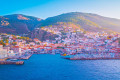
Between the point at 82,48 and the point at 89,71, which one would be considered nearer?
the point at 89,71

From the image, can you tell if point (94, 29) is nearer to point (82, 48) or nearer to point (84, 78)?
point (82, 48)

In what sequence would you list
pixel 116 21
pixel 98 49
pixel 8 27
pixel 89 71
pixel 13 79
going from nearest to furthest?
1. pixel 13 79
2. pixel 89 71
3. pixel 98 49
4. pixel 8 27
5. pixel 116 21

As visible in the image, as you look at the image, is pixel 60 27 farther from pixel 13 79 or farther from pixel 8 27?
pixel 13 79

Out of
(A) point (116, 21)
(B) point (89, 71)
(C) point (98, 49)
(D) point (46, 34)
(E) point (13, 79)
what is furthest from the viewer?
(A) point (116, 21)

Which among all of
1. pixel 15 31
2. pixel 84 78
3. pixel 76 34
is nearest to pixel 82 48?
pixel 76 34

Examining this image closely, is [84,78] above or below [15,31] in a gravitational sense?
below

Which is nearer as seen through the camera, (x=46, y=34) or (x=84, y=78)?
(x=84, y=78)

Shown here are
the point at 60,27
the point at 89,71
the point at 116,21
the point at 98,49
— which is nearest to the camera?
the point at 89,71

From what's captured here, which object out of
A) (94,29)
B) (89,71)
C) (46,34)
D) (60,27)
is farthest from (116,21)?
(89,71)

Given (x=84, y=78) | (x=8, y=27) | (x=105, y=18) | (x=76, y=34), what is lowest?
(x=84, y=78)
